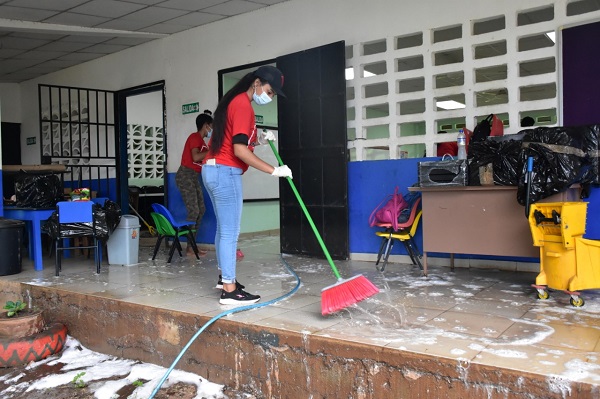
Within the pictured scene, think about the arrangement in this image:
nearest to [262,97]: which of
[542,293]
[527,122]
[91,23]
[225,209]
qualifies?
[225,209]

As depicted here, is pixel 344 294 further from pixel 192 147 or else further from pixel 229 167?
pixel 192 147

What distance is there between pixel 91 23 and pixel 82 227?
9.55ft

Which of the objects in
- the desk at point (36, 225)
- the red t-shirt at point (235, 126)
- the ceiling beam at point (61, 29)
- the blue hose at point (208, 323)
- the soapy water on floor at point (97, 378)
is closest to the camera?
the blue hose at point (208, 323)

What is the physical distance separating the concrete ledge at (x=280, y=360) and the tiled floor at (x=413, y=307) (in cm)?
6

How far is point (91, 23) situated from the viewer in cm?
630

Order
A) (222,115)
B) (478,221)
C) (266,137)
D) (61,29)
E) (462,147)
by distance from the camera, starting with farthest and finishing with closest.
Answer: (61,29) < (462,147) < (478,221) < (266,137) < (222,115)

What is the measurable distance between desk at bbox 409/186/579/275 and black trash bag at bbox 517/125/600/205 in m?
0.12

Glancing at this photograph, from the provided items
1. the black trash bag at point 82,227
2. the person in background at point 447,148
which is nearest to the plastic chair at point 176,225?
the black trash bag at point 82,227

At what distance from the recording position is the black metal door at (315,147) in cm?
511

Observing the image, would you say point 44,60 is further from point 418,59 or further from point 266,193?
point 418,59

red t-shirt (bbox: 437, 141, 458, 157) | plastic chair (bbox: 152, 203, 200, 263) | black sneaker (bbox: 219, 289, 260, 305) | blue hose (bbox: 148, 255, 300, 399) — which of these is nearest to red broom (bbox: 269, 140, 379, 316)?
blue hose (bbox: 148, 255, 300, 399)

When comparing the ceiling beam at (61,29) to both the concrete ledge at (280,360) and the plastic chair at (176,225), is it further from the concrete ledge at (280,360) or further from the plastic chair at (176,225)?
the concrete ledge at (280,360)

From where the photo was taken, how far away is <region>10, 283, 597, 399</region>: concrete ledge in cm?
212

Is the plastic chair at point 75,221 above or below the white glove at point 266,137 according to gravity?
below
